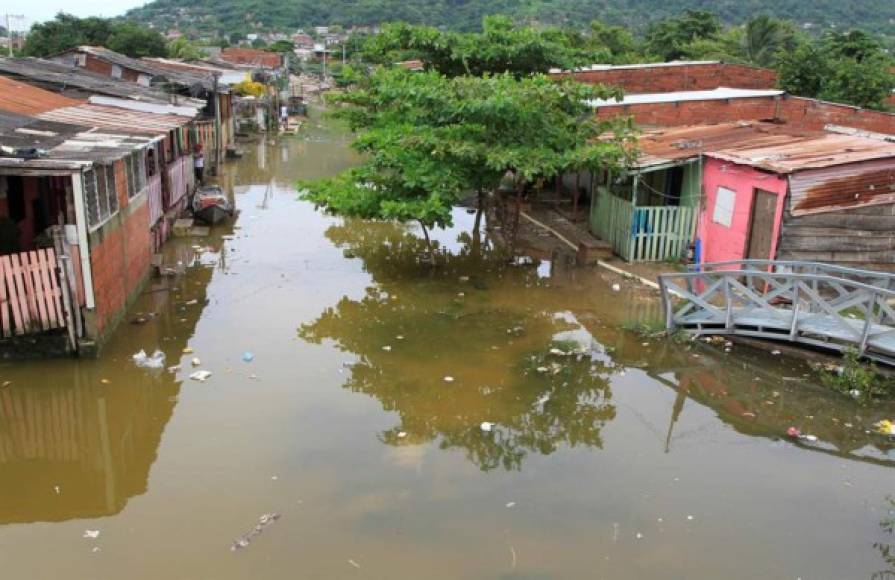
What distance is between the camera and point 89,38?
4434 centimetres

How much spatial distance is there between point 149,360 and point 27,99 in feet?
21.1

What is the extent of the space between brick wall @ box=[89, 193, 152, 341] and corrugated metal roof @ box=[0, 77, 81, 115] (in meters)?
2.10

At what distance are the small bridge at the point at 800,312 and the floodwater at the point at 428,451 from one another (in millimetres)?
381

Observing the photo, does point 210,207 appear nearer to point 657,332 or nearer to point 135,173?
point 135,173

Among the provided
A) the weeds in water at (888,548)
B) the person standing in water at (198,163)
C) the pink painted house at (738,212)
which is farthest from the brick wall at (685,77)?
the weeds in water at (888,548)

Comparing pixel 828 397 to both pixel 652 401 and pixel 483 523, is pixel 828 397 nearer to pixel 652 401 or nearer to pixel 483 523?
pixel 652 401

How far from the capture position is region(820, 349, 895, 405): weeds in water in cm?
838

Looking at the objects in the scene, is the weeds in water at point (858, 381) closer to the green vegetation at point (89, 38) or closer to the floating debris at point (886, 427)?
the floating debris at point (886, 427)

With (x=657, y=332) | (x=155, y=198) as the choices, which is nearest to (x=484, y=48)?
(x=657, y=332)

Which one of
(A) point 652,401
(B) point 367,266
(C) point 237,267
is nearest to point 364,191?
(B) point 367,266

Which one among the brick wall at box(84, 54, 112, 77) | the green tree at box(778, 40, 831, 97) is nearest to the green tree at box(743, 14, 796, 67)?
the green tree at box(778, 40, 831, 97)

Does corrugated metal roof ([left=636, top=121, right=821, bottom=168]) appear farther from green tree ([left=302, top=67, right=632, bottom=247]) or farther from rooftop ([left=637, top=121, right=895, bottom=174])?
green tree ([left=302, top=67, right=632, bottom=247])

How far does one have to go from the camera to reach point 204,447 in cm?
714

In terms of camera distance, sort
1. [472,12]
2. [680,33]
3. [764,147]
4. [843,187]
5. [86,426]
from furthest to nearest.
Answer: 1. [472,12]
2. [680,33]
3. [764,147]
4. [843,187]
5. [86,426]
